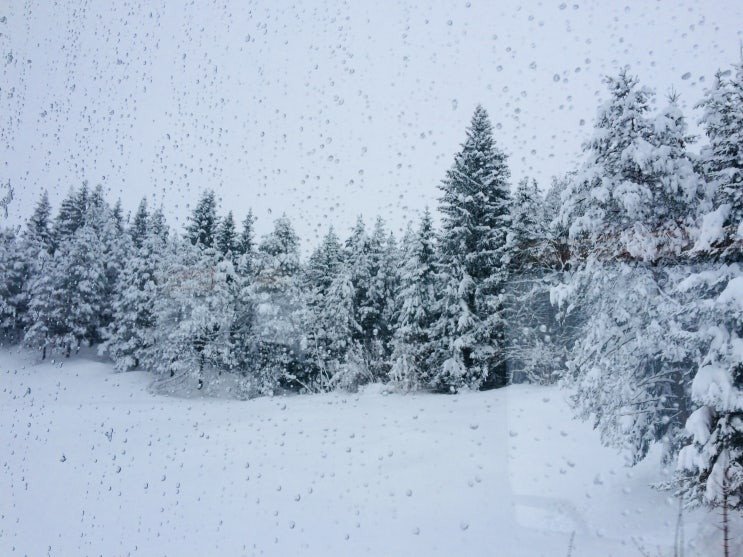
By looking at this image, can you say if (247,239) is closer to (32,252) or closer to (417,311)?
(417,311)

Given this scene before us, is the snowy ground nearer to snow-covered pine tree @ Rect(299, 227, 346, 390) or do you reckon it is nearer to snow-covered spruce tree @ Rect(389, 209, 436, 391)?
snow-covered spruce tree @ Rect(389, 209, 436, 391)

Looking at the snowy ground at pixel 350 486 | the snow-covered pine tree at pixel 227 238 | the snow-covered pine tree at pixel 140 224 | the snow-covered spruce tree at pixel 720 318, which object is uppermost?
the snow-covered pine tree at pixel 140 224

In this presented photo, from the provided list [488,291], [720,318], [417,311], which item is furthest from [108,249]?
[720,318]

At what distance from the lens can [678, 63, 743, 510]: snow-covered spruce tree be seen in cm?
599

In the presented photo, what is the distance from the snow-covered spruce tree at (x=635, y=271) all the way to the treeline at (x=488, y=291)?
3 cm

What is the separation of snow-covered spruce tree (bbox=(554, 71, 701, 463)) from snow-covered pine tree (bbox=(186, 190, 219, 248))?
26983 millimetres

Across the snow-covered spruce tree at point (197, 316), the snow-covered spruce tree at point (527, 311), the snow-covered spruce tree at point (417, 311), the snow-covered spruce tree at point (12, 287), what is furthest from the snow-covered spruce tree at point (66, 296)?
the snow-covered spruce tree at point (527, 311)

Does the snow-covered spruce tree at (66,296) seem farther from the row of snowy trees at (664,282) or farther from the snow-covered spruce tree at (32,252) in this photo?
the row of snowy trees at (664,282)

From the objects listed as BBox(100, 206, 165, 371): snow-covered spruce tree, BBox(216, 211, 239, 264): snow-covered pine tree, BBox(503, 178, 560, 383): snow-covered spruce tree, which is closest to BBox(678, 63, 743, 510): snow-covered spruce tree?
BBox(503, 178, 560, 383): snow-covered spruce tree

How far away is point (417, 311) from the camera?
73.7ft

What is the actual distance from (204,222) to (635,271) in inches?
1125

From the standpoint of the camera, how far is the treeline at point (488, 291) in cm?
697

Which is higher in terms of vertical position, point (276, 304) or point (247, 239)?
point (247, 239)

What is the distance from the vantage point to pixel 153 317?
34000 millimetres
